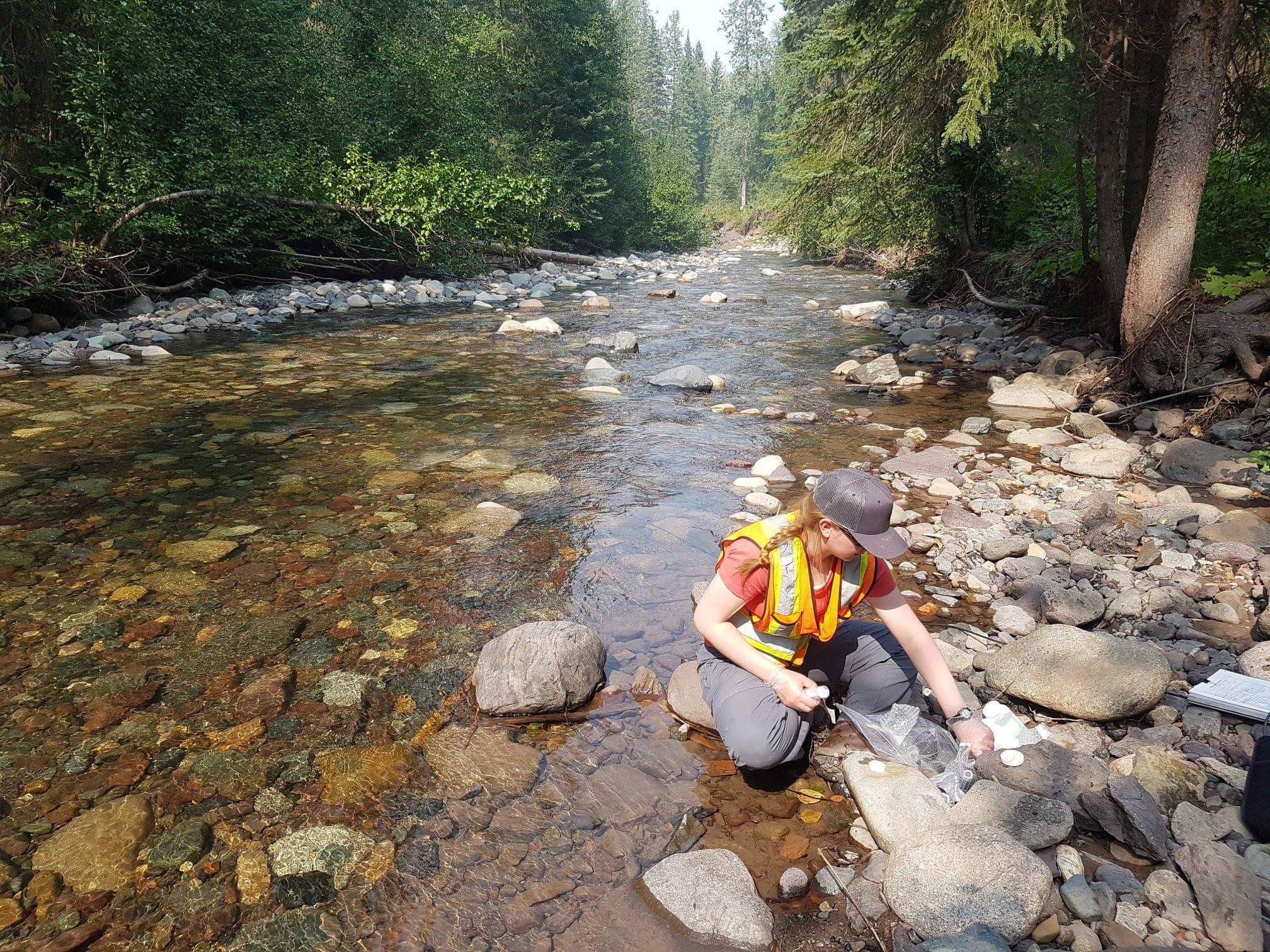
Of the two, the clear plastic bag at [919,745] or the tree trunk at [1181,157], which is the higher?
the tree trunk at [1181,157]

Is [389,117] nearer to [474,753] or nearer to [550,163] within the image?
[550,163]

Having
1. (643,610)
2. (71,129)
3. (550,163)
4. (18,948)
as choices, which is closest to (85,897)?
(18,948)

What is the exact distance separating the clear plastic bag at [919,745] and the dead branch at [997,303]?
1049 centimetres

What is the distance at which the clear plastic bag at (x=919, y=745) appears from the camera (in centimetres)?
282

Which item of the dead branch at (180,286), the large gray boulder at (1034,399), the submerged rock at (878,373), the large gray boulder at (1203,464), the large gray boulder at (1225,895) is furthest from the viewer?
the dead branch at (180,286)

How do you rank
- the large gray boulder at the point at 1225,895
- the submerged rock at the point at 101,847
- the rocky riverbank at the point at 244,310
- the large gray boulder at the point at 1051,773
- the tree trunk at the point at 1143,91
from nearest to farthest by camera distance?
the large gray boulder at the point at 1225,895
the submerged rock at the point at 101,847
the large gray boulder at the point at 1051,773
the tree trunk at the point at 1143,91
the rocky riverbank at the point at 244,310

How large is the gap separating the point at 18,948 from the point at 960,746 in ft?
10.3

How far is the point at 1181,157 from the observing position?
23.3ft

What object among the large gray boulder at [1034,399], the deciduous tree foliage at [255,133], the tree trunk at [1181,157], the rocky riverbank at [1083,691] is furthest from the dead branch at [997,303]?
the deciduous tree foliage at [255,133]

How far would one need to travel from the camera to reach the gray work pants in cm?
289

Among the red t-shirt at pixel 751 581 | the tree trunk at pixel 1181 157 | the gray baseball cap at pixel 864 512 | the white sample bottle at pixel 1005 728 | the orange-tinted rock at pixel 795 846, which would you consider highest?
the tree trunk at pixel 1181 157

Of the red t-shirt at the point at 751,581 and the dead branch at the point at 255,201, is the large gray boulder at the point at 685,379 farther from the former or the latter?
the dead branch at the point at 255,201

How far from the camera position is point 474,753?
123 inches

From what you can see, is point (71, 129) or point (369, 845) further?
point (71, 129)
